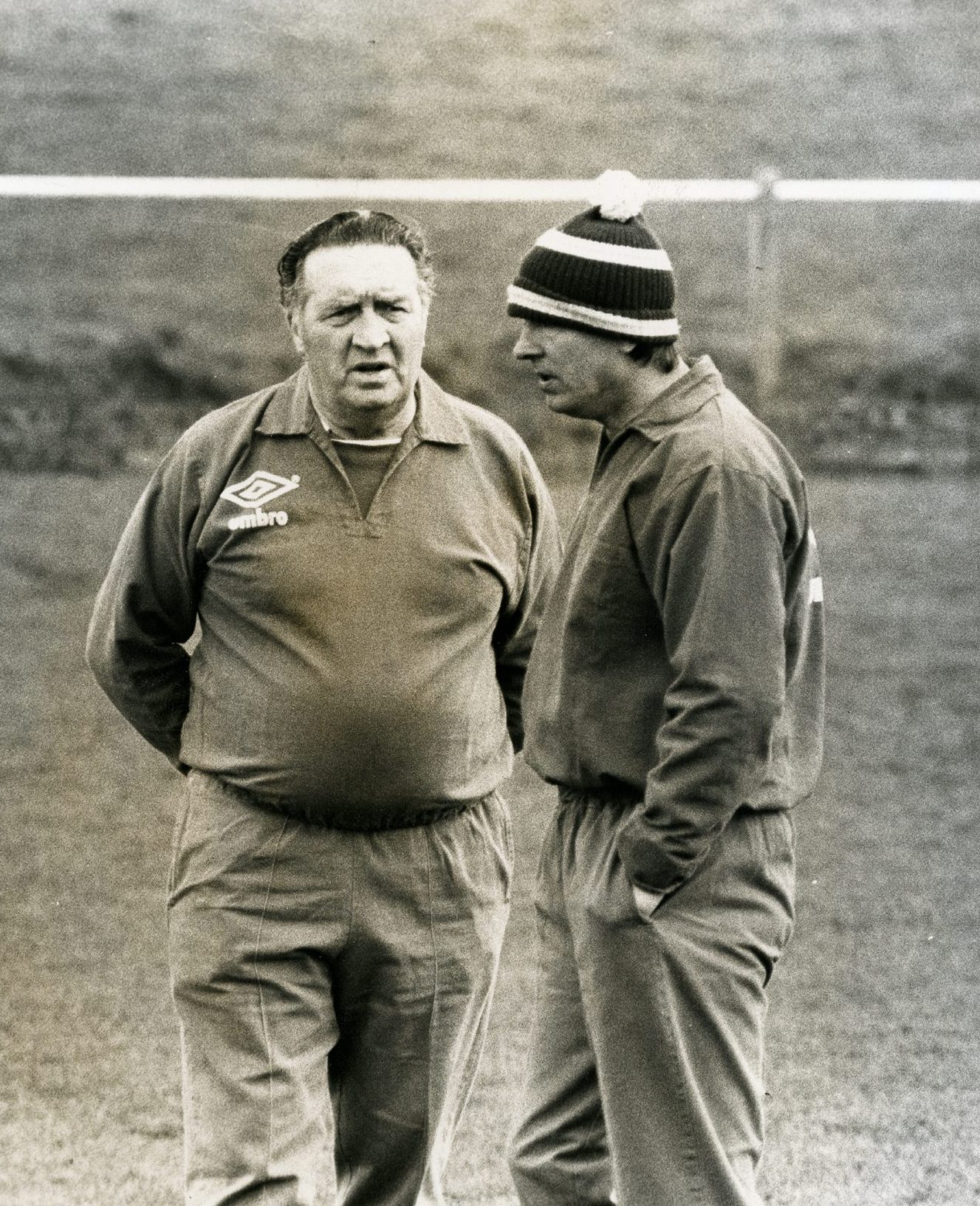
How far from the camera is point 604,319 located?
9.52 feet

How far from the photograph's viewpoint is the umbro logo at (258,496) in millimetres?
3223

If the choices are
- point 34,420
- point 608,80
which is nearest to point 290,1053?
point 34,420

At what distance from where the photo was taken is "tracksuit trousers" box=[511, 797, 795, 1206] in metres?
2.85

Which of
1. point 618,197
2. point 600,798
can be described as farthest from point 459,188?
point 600,798

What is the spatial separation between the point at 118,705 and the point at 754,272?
6.21 metres

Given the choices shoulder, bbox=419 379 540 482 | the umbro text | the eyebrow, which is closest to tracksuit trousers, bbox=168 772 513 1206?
the umbro text

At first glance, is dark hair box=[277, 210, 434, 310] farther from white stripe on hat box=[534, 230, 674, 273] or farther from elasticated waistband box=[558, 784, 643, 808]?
elasticated waistband box=[558, 784, 643, 808]

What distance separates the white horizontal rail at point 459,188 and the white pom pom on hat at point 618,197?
5.28m

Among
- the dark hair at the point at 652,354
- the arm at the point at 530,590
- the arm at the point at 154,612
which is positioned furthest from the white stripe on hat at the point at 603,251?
the arm at the point at 154,612

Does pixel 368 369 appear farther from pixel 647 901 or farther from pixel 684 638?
pixel 647 901

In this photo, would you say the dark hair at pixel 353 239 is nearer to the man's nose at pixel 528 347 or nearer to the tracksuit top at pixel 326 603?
the tracksuit top at pixel 326 603

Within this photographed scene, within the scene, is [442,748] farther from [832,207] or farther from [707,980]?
[832,207]

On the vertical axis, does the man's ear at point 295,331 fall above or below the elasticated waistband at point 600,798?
above

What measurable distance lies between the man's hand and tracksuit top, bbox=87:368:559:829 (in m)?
0.51
